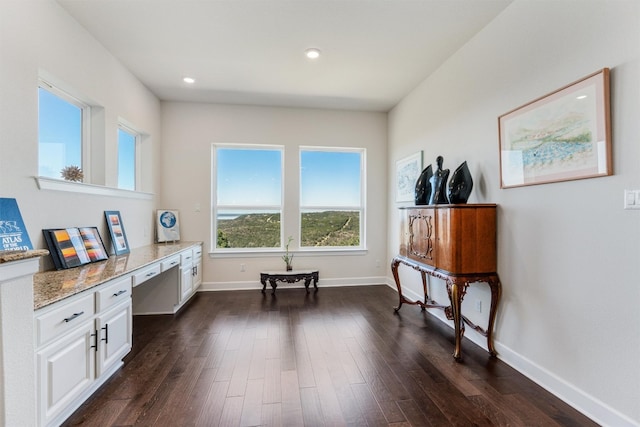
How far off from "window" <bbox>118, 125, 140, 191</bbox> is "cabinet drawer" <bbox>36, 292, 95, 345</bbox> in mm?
2005

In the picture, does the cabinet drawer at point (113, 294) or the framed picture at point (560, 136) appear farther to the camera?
the cabinet drawer at point (113, 294)

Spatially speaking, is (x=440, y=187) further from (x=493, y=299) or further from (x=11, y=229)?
(x=11, y=229)

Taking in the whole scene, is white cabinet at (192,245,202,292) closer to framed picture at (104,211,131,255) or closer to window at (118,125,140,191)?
framed picture at (104,211,131,255)

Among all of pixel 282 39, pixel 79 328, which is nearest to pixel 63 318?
pixel 79 328

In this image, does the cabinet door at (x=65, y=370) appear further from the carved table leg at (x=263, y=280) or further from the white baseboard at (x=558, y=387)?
the white baseboard at (x=558, y=387)

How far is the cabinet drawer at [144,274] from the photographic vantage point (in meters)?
2.42

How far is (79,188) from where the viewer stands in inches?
97.8

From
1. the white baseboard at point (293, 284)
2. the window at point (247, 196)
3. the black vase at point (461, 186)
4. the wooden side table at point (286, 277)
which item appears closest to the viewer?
the black vase at point (461, 186)

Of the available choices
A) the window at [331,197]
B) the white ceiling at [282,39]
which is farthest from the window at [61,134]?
the window at [331,197]

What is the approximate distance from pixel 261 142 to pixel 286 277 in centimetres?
215

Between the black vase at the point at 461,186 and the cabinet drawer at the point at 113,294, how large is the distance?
9.22ft

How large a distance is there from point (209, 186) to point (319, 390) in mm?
3407

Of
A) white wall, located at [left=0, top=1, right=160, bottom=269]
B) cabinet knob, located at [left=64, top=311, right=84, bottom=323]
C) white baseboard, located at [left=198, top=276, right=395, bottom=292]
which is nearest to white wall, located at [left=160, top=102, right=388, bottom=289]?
white baseboard, located at [left=198, top=276, right=395, bottom=292]

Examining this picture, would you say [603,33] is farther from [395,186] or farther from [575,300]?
[395,186]
